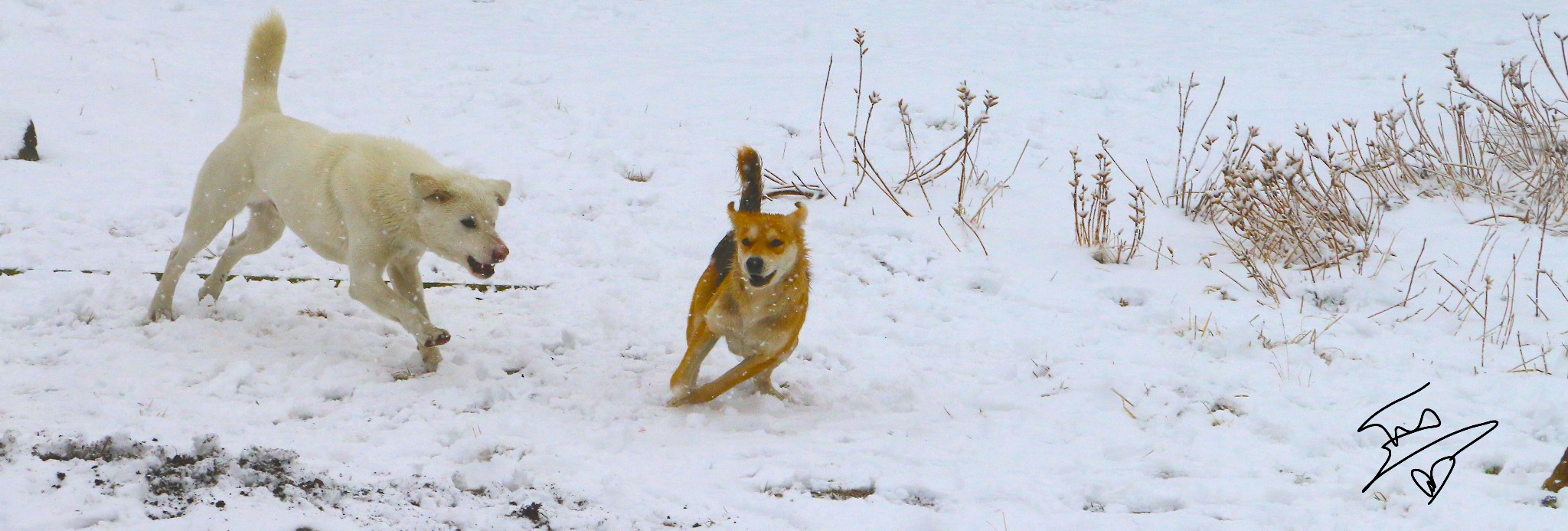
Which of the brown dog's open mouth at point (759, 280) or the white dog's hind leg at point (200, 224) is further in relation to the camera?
the white dog's hind leg at point (200, 224)

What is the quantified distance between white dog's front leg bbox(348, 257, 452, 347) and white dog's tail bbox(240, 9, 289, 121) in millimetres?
1259

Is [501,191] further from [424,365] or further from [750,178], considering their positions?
[750,178]

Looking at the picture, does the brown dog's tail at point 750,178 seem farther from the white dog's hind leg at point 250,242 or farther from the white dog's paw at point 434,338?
the white dog's hind leg at point 250,242

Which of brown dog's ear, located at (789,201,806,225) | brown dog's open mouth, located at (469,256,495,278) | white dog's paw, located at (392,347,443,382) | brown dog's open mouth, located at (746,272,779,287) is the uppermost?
brown dog's ear, located at (789,201,806,225)

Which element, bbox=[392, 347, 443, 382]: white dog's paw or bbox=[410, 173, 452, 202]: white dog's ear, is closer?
bbox=[410, 173, 452, 202]: white dog's ear

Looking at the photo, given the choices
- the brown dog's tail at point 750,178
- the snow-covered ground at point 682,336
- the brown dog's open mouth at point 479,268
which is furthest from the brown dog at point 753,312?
the brown dog's open mouth at point 479,268

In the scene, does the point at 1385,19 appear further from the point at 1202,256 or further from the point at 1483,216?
the point at 1202,256

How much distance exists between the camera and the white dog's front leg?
4328 mm

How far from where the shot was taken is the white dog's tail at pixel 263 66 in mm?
5031

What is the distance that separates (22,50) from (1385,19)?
46.6 feet

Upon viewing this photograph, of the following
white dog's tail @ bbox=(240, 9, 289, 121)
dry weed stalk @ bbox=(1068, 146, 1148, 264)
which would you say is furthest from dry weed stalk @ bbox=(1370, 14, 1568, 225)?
white dog's tail @ bbox=(240, 9, 289, 121)

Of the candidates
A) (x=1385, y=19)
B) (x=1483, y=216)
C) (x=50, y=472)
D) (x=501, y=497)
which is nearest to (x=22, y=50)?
(x=50, y=472)

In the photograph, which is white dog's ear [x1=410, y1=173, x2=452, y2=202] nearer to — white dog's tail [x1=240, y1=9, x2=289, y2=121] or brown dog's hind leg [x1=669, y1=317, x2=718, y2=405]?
brown dog's hind leg [x1=669, y1=317, x2=718, y2=405]

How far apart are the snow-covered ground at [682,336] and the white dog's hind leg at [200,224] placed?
187mm
